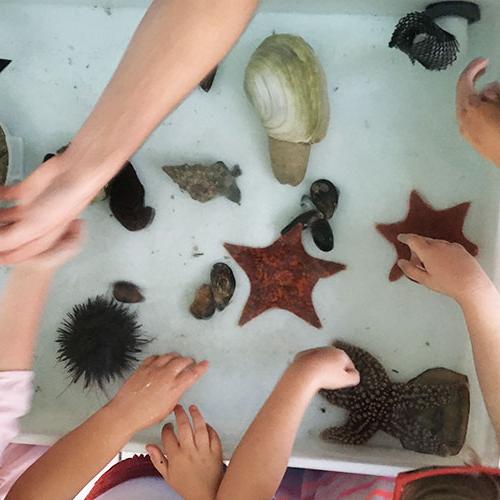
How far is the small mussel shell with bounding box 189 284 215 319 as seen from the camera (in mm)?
1188

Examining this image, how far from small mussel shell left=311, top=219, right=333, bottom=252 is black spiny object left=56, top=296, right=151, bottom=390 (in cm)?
35

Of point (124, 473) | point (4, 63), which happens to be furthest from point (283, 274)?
point (4, 63)

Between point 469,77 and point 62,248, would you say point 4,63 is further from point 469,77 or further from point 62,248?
point 469,77

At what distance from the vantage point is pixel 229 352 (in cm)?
121

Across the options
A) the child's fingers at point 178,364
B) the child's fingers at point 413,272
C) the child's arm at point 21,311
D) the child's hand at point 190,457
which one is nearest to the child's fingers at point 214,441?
the child's hand at point 190,457

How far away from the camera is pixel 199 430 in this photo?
1.11m

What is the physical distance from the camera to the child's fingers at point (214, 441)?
109 centimetres

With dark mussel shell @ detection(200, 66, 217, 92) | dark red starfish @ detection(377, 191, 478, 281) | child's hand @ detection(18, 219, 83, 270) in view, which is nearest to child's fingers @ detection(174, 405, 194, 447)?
child's hand @ detection(18, 219, 83, 270)

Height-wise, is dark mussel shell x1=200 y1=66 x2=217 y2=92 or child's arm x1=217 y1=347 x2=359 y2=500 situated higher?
dark mussel shell x1=200 y1=66 x2=217 y2=92

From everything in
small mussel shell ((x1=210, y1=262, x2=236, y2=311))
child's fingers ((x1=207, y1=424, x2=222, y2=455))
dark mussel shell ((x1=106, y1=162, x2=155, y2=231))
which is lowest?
child's fingers ((x1=207, y1=424, x2=222, y2=455))

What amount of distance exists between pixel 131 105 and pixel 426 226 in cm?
58

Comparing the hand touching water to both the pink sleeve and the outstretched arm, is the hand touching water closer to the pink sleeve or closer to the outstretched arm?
the outstretched arm

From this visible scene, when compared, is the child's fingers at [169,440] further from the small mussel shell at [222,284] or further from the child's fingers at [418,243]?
the child's fingers at [418,243]

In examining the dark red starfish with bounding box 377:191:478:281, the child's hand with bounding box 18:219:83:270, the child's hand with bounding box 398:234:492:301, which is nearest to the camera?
the child's hand with bounding box 18:219:83:270
